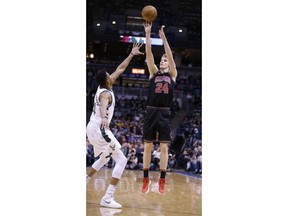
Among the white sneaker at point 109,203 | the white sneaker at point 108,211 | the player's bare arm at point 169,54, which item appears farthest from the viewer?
the white sneaker at point 109,203

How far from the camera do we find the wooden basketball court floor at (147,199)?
6.43m

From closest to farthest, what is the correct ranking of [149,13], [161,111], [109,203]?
[149,13], [161,111], [109,203]

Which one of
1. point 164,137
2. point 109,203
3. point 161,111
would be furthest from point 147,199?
point 161,111

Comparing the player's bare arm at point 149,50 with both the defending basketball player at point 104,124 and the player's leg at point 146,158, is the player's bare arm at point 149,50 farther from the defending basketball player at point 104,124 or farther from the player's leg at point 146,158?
the player's leg at point 146,158

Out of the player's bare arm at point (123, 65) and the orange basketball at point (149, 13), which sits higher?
the orange basketball at point (149, 13)

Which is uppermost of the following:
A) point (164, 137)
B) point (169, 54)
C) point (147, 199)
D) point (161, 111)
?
point (169, 54)

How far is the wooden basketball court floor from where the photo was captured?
6.43 meters

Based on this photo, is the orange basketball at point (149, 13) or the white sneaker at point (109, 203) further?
the white sneaker at point (109, 203)

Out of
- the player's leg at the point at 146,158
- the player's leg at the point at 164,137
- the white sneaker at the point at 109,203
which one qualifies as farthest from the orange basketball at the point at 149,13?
the white sneaker at the point at 109,203

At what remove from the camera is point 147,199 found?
753cm

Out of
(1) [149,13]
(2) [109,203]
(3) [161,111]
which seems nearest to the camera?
(1) [149,13]

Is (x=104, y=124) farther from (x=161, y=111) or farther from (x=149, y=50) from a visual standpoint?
(x=149, y=50)

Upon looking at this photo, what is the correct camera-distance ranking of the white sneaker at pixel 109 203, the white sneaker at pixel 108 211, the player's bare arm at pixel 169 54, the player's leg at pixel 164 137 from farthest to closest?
the white sneaker at pixel 109 203 < the player's leg at pixel 164 137 < the player's bare arm at pixel 169 54 < the white sneaker at pixel 108 211
